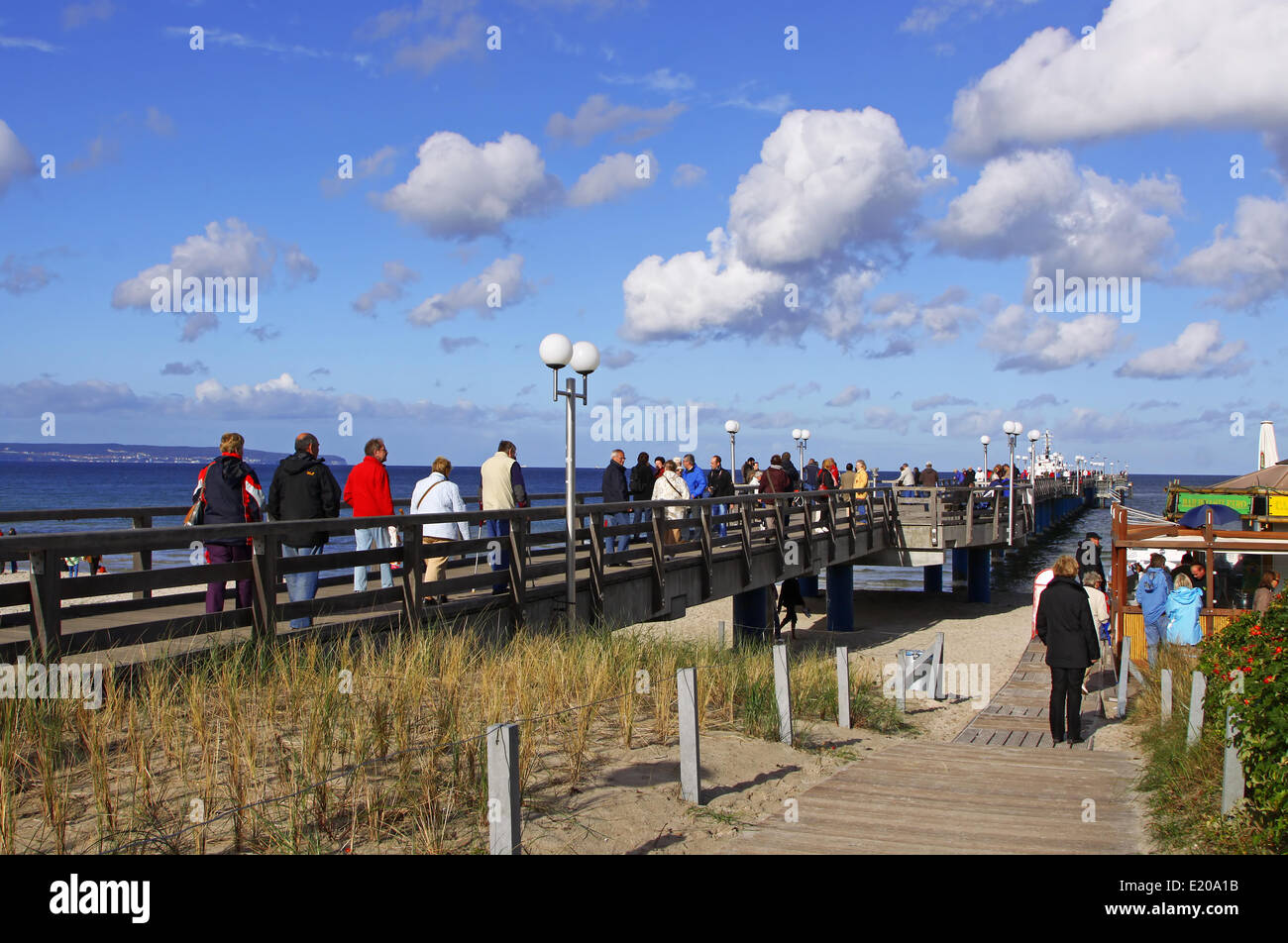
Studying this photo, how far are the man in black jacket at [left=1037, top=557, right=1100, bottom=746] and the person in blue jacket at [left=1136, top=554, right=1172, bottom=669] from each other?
5580 millimetres

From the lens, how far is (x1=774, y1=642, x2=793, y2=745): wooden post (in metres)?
8.56

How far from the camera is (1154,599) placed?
15578 millimetres

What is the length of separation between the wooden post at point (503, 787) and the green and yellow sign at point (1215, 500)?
914 inches

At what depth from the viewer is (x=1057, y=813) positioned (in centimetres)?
711

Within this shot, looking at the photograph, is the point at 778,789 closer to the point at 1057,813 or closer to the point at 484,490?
the point at 1057,813

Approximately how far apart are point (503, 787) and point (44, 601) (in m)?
3.66

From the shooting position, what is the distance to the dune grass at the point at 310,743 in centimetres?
498

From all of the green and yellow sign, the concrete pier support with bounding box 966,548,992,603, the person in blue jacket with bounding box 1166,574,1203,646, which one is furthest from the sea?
the person in blue jacket with bounding box 1166,574,1203,646

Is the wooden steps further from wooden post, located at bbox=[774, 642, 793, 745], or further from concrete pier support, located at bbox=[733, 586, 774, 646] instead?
concrete pier support, located at bbox=[733, 586, 774, 646]
